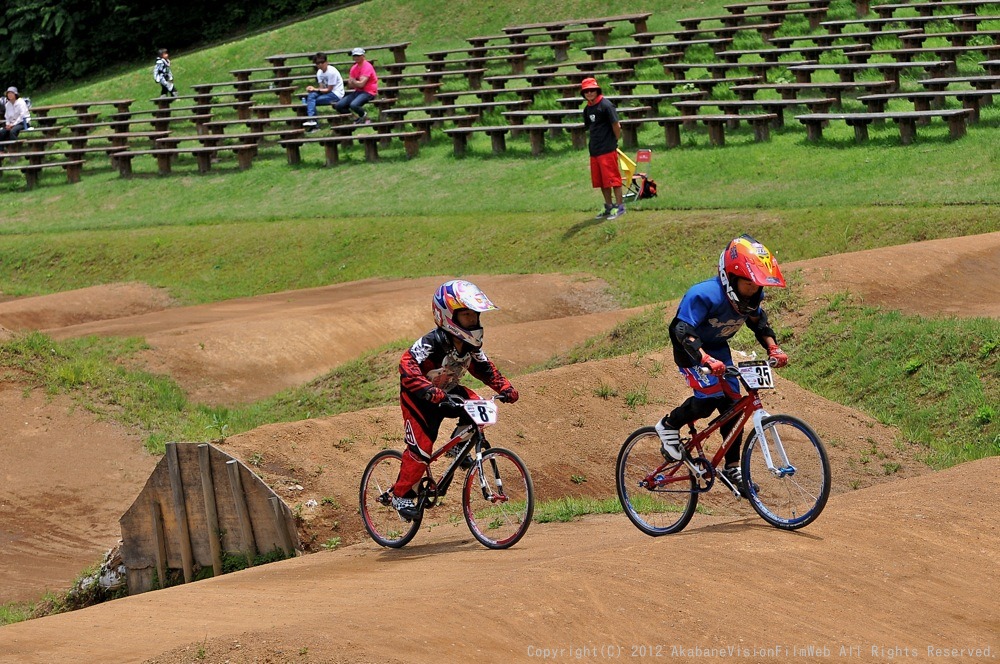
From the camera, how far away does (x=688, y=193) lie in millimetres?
23516

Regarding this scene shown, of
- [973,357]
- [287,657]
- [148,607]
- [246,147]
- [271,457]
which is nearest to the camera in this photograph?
[287,657]

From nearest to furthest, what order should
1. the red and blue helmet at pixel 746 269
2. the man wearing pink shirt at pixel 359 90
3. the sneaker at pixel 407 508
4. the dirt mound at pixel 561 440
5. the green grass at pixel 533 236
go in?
the red and blue helmet at pixel 746 269
the sneaker at pixel 407 508
the dirt mound at pixel 561 440
the green grass at pixel 533 236
the man wearing pink shirt at pixel 359 90

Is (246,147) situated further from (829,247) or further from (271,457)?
(271,457)

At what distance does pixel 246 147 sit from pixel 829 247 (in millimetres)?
17621

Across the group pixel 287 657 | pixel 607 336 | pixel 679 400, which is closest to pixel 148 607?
pixel 287 657

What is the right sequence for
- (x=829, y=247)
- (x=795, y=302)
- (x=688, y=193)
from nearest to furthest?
1. (x=795, y=302)
2. (x=829, y=247)
3. (x=688, y=193)

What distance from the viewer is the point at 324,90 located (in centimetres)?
3228

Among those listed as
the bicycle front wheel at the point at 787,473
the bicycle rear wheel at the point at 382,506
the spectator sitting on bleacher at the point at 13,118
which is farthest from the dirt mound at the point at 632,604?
the spectator sitting on bleacher at the point at 13,118

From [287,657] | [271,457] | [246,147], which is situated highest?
[287,657]

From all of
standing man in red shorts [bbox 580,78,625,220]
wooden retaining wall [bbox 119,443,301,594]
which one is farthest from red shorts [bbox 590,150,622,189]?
wooden retaining wall [bbox 119,443,301,594]

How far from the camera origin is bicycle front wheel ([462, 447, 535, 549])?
902 cm

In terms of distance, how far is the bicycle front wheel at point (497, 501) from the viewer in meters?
9.02

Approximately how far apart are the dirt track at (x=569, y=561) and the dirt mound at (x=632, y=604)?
0.02 m

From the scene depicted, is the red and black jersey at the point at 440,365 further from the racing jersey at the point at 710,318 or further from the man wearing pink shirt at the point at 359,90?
the man wearing pink shirt at the point at 359,90
